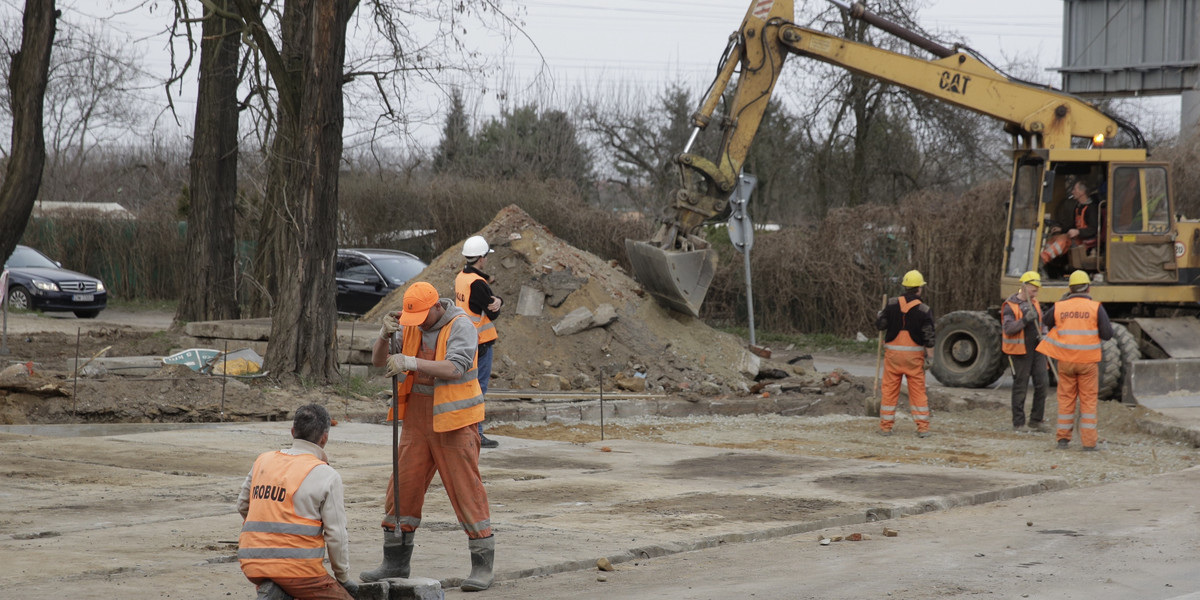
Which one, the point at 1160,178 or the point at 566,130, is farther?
the point at 566,130

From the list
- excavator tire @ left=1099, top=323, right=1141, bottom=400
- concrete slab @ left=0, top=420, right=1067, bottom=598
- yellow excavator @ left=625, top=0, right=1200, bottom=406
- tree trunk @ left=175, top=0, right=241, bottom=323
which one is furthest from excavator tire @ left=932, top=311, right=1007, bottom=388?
tree trunk @ left=175, top=0, right=241, bottom=323

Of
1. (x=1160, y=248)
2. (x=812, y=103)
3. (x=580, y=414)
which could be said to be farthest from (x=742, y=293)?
(x=580, y=414)

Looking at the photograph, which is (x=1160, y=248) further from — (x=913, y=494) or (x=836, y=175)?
(x=836, y=175)

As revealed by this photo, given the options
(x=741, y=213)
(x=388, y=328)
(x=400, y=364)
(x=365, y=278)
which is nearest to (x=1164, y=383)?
(x=741, y=213)

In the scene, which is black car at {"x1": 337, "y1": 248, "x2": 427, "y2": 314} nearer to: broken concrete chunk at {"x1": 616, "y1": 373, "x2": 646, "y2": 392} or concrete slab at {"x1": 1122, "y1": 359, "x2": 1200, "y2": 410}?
broken concrete chunk at {"x1": 616, "y1": 373, "x2": 646, "y2": 392}

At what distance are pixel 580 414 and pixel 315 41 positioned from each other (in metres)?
5.23

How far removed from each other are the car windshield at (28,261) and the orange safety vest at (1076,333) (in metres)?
22.7

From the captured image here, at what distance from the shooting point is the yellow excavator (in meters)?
16.0

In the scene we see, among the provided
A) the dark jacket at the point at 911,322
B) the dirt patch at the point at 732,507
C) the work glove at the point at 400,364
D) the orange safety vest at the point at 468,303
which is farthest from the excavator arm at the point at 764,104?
the work glove at the point at 400,364

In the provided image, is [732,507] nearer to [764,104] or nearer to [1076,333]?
[1076,333]

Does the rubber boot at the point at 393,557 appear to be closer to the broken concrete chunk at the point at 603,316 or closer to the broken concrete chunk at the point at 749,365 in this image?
the broken concrete chunk at the point at 603,316

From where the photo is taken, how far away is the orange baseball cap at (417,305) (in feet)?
20.3

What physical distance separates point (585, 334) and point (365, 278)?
964 cm

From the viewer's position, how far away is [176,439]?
1128cm
